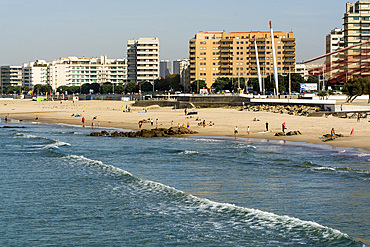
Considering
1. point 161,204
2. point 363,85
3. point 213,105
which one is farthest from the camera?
point 213,105

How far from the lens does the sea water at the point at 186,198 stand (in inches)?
749

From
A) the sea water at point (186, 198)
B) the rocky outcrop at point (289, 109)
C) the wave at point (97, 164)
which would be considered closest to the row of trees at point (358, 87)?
the rocky outcrop at point (289, 109)

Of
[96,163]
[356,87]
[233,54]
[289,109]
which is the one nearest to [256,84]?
[233,54]

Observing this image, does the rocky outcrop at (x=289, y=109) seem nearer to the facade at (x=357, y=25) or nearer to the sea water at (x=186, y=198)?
the sea water at (x=186, y=198)

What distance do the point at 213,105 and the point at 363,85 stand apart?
33.2m

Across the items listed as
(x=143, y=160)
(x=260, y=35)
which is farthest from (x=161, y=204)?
(x=260, y=35)

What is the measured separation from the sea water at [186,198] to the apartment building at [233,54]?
155146mm

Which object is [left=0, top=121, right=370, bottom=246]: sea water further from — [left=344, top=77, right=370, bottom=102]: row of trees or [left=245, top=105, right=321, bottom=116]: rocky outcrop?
[left=344, top=77, right=370, bottom=102]: row of trees

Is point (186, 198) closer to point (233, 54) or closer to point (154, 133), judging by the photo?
point (154, 133)

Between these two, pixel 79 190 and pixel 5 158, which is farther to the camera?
pixel 5 158

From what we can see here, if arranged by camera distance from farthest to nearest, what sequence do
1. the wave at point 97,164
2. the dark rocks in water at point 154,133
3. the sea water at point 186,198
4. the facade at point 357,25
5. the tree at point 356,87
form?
the facade at point 357,25 → the tree at point 356,87 → the dark rocks in water at point 154,133 → the wave at point 97,164 → the sea water at point 186,198

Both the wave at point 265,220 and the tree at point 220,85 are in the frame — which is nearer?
the wave at point 265,220

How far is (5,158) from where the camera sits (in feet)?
130

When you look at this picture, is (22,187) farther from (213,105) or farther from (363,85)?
(213,105)
